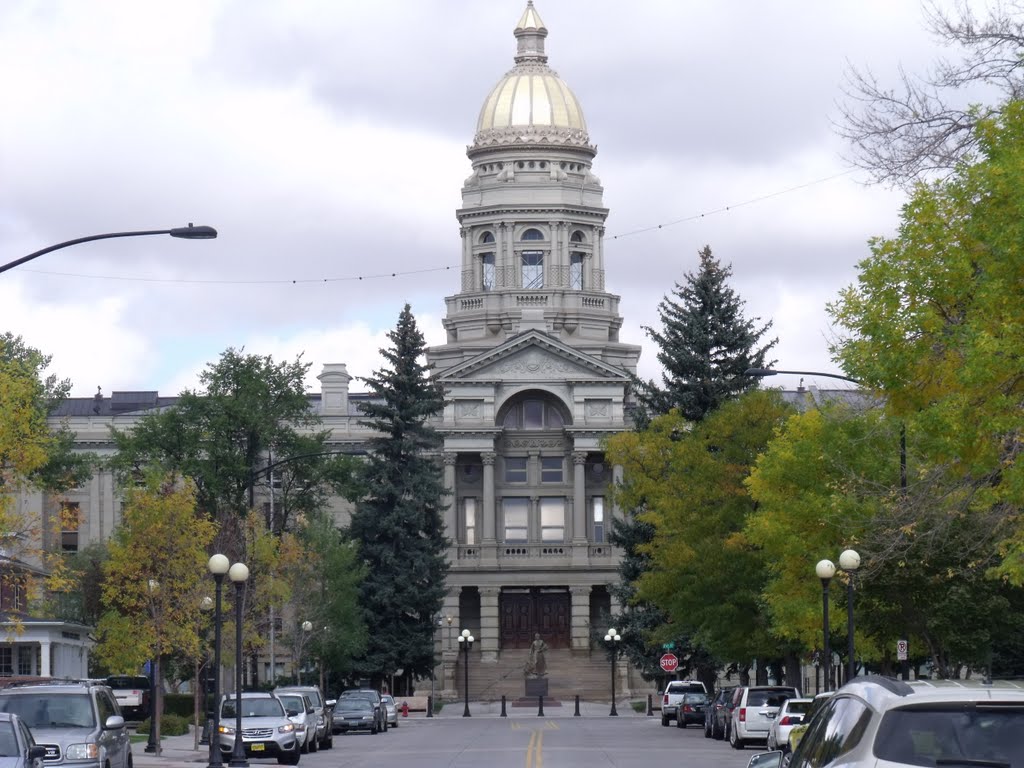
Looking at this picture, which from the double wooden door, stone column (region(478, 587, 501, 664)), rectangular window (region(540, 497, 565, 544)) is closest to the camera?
stone column (region(478, 587, 501, 664))

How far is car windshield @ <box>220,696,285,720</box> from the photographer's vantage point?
147ft

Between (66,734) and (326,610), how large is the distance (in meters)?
52.1

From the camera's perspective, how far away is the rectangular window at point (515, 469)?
11612cm

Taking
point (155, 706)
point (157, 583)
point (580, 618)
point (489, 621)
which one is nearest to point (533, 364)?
point (580, 618)

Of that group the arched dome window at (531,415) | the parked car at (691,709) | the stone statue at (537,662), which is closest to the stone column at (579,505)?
the arched dome window at (531,415)

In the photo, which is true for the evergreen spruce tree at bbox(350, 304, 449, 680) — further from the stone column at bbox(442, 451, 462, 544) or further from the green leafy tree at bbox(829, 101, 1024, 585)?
the green leafy tree at bbox(829, 101, 1024, 585)

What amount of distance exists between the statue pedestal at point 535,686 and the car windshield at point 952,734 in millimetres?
90912

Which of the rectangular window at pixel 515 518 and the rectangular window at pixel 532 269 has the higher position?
the rectangular window at pixel 532 269

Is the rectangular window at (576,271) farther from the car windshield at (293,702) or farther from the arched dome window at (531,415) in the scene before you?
the car windshield at (293,702)

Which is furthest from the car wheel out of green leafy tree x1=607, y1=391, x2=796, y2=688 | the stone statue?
the stone statue

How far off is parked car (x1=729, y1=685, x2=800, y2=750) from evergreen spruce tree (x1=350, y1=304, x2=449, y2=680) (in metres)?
41.1

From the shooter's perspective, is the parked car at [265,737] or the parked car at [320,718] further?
the parked car at [320,718]

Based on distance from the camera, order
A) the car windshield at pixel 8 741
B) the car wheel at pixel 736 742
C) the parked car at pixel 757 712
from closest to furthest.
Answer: the car windshield at pixel 8 741, the parked car at pixel 757 712, the car wheel at pixel 736 742

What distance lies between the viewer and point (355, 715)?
62.9 metres
